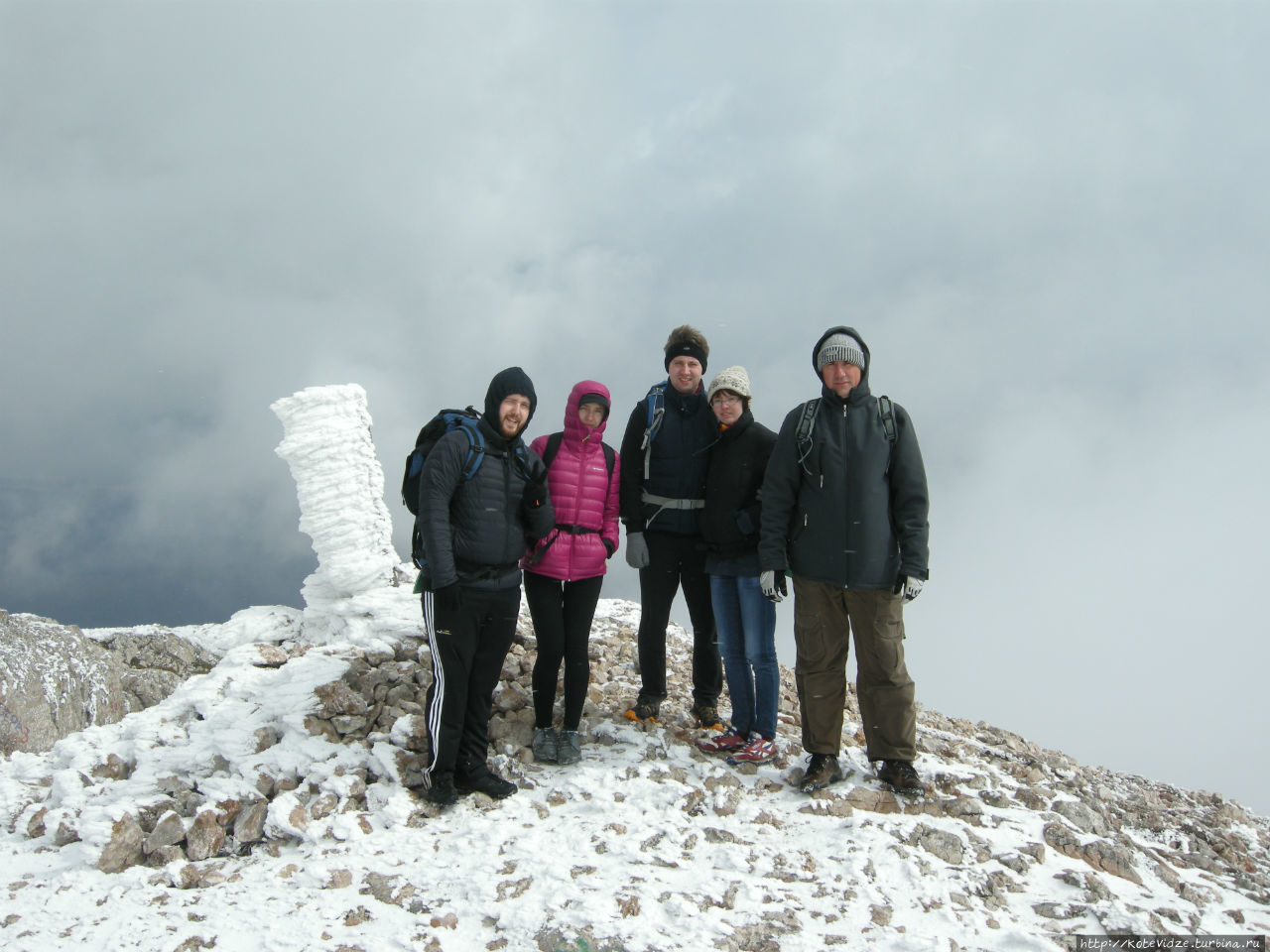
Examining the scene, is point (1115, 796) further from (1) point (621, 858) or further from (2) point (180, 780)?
(2) point (180, 780)

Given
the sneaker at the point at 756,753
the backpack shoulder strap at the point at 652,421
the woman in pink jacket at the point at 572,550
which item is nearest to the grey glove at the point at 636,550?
the woman in pink jacket at the point at 572,550

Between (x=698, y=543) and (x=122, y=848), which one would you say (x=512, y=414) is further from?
(x=122, y=848)

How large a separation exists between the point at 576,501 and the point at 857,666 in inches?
104

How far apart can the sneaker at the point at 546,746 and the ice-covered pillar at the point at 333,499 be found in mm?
4295

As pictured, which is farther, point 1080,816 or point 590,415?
point 590,415

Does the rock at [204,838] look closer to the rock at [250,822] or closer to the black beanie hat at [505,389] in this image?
the rock at [250,822]

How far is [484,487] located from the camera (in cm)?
546

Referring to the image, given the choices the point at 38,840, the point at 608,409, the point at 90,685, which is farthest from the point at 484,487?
the point at 90,685

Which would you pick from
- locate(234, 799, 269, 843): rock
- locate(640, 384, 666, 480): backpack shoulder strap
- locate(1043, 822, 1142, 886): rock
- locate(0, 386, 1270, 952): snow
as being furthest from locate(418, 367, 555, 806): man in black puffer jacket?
locate(1043, 822, 1142, 886): rock

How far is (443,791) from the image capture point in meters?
5.65

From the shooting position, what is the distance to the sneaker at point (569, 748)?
246 inches

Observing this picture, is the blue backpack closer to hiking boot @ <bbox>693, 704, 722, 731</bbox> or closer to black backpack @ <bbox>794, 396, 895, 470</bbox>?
black backpack @ <bbox>794, 396, 895, 470</bbox>

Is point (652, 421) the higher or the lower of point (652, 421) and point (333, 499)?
the higher

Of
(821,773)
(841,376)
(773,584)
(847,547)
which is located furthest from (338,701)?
(841,376)
